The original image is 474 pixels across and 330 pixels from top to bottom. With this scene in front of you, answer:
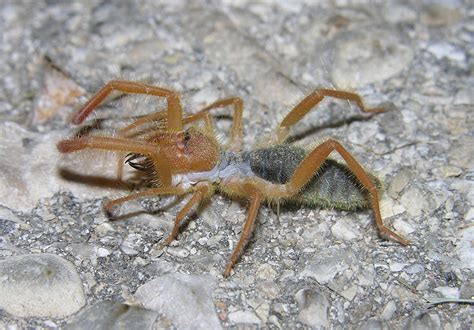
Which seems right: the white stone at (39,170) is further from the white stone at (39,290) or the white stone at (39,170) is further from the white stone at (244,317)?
the white stone at (244,317)

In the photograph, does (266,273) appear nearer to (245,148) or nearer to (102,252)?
(102,252)

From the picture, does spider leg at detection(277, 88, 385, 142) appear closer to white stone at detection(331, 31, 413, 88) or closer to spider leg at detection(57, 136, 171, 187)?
white stone at detection(331, 31, 413, 88)

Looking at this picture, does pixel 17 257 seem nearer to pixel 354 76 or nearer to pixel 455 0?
pixel 354 76

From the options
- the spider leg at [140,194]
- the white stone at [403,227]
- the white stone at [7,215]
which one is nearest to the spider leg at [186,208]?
the spider leg at [140,194]

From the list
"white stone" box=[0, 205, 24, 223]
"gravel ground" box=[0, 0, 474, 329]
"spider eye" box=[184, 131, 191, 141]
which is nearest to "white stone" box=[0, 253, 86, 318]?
"gravel ground" box=[0, 0, 474, 329]

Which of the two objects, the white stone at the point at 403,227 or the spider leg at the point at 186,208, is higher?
the spider leg at the point at 186,208

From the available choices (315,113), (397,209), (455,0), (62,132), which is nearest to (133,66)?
(62,132)

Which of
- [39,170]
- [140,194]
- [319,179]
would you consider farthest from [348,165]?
[39,170]
